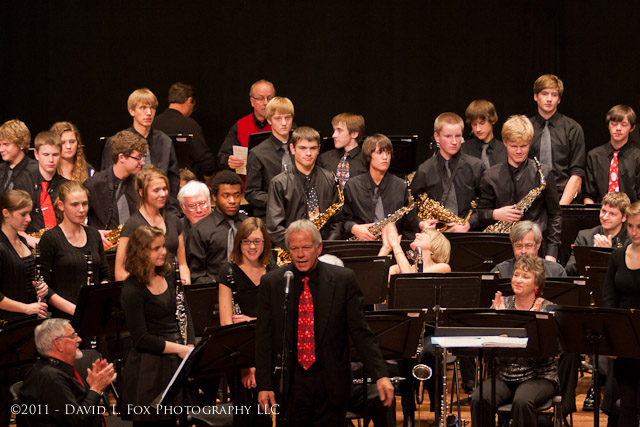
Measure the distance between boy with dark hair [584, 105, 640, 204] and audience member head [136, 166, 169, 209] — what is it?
406 centimetres

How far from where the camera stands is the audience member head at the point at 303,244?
482 cm

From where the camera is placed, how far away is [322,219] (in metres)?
7.30

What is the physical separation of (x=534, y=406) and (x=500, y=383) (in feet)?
0.97

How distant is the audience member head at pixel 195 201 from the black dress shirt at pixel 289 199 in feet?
1.63

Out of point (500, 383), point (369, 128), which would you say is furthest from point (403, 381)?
point (369, 128)

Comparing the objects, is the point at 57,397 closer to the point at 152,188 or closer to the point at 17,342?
the point at 17,342

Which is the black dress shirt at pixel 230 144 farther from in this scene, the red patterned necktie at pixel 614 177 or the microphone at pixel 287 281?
the microphone at pixel 287 281

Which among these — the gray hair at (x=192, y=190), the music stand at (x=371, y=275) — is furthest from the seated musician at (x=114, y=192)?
the music stand at (x=371, y=275)

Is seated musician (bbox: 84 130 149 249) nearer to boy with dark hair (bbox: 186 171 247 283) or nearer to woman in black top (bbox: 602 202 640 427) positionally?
boy with dark hair (bbox: 186 171 247 283)

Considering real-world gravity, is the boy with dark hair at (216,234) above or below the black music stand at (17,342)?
above

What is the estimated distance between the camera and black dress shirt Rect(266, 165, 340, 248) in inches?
277

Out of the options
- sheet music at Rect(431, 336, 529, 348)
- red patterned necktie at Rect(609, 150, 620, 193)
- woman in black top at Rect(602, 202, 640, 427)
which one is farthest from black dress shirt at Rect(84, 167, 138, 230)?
red patterned necktie at Rect(609, 150, 620, 193)

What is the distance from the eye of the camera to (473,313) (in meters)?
5.48

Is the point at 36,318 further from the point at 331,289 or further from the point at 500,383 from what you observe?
the point at 500,383
